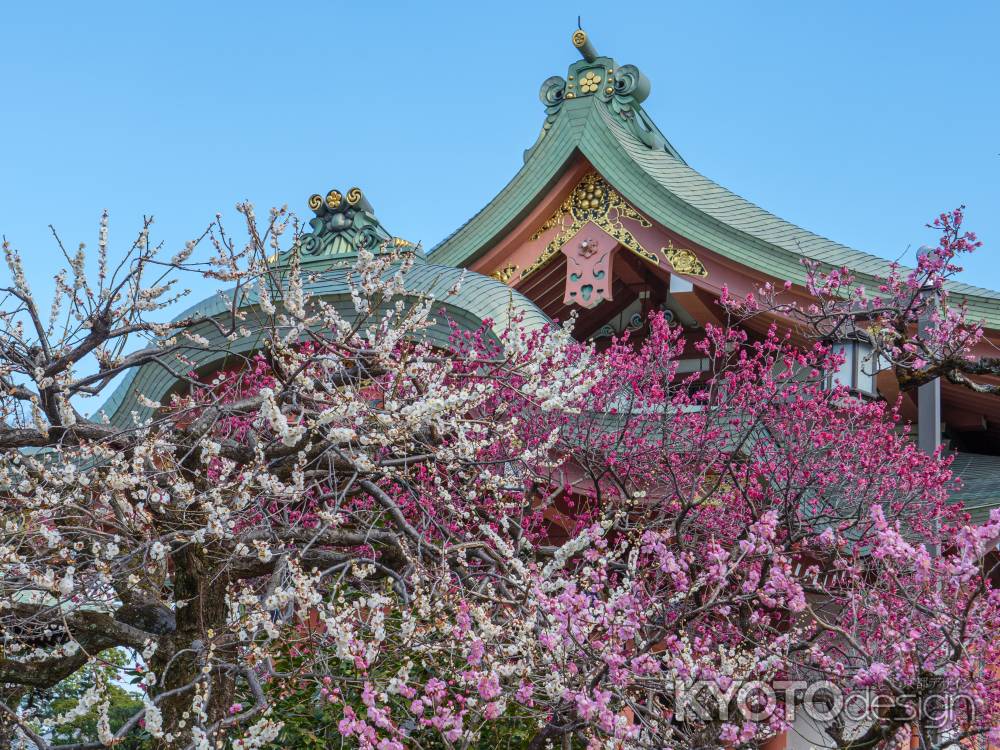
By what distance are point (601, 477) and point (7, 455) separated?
13.8 ft

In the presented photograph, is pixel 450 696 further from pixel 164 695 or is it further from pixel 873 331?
pixel 873 331

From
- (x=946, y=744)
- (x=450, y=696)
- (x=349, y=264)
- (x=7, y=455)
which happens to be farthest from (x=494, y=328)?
(x=946, y=744)

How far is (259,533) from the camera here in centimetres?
614

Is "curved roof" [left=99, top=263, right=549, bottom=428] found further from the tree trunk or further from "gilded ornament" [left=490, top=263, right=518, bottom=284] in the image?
the tree trunk

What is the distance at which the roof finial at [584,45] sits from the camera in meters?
13.1

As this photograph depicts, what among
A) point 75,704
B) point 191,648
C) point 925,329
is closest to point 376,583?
point 191,648

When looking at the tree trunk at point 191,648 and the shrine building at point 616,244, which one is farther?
the shrine building at point 616,244

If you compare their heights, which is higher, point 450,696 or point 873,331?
point 873,331

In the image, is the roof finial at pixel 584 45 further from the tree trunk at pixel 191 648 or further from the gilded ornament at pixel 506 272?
the tree trunk at pixel 191 648

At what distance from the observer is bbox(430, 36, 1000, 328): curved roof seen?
38.1ft

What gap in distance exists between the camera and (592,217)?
41.4 ft

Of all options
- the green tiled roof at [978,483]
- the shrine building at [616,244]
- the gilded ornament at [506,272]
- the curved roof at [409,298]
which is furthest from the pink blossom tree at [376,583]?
the gilded ornament at [506,272]

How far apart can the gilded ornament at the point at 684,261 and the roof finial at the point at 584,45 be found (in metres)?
2.51
